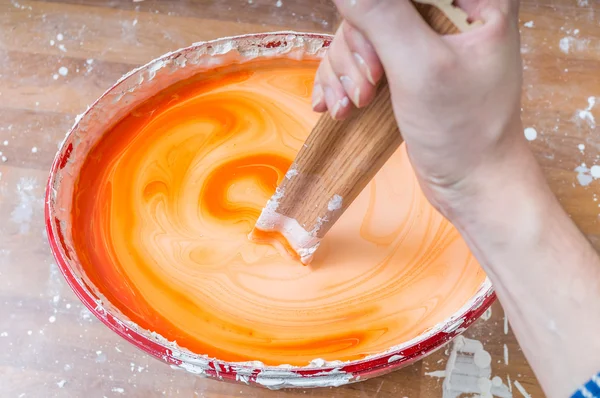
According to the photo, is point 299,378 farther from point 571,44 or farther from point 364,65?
point 571,44

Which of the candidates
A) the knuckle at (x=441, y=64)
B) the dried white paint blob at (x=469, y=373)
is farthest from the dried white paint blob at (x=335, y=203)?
the dried white paint blob at (x=469, y=373)

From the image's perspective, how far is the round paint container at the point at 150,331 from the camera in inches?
27.5

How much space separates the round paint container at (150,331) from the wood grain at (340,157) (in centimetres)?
19

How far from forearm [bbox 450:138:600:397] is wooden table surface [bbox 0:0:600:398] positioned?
13.7 inches

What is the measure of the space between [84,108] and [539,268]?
85 centimetres

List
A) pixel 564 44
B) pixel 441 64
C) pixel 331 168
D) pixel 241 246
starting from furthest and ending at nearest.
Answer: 1. pixel 564 44
2. pixel 241 246
3. pixel 331 168
4. pixel 441 64

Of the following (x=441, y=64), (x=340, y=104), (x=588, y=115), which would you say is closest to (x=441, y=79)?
(x=441, y=64)

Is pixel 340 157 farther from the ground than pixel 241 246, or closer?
farther from the ground

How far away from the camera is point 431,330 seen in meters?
0.73

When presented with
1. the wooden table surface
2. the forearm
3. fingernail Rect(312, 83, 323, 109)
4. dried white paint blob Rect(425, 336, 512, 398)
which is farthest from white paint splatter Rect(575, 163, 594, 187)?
fingernail Rect(312, 83, 323, 109)

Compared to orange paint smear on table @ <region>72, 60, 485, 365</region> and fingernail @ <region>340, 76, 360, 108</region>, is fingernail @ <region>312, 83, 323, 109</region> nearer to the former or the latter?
fingernail @ <region>340, 76, 360, 108</region>

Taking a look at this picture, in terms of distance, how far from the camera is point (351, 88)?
1.82 feet

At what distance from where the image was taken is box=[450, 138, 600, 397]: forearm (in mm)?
535

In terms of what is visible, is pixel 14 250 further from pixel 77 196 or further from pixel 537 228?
pixel 537 228
